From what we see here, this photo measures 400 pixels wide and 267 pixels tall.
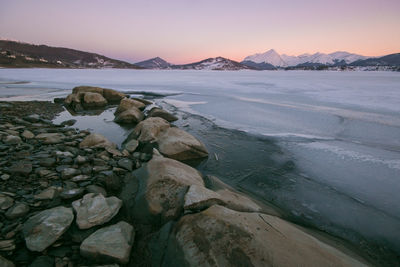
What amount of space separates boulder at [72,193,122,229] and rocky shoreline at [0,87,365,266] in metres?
0.01

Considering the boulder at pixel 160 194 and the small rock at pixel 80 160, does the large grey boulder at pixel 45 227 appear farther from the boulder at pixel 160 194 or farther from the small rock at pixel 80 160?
the small rock at pixel 80 160

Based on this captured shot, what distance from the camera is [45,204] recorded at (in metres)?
2.76

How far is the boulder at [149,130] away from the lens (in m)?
5.35

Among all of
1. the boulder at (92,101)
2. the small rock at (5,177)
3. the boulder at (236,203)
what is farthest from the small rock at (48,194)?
the boulder at (92,101)

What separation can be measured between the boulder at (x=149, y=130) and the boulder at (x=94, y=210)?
105 inches

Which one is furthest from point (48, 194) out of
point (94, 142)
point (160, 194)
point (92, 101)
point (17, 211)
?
point (92, 101)

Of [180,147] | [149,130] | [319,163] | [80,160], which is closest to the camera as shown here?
[80,160]

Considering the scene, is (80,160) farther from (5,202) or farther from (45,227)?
(45,227)

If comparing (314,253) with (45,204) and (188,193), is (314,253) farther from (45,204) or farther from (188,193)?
(45,204)

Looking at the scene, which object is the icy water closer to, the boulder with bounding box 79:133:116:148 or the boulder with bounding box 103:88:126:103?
the boulder with bounding box 79:133:116:148

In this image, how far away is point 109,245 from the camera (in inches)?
80.0

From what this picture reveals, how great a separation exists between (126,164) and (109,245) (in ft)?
7.26

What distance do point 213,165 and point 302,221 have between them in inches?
84.2

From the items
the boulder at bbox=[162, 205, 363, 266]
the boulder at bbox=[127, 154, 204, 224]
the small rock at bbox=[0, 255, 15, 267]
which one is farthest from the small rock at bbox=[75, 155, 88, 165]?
the boulder at bbox=[162, 205, 363, 266]
